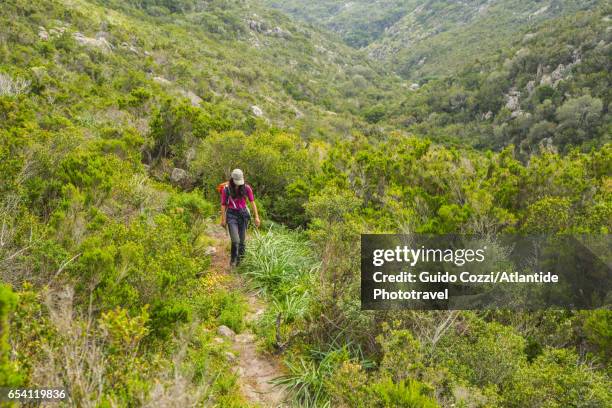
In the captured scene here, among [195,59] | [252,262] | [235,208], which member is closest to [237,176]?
[235,208]

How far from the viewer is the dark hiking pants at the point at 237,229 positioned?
20.8 ft

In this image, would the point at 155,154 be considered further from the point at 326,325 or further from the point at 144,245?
the point at 326,325

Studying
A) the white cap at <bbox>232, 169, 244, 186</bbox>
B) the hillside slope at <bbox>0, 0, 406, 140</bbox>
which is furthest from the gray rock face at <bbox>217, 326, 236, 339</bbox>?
the hillside slope at <bbox>0, 0, 406, 140</bbox>

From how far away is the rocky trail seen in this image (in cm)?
411

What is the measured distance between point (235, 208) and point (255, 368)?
2.52 m

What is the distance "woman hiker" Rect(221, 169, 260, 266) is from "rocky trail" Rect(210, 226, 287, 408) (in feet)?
3.30

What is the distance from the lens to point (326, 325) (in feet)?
15.6

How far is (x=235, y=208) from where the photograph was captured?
6297 mm

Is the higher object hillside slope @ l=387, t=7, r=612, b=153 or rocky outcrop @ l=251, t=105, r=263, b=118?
hillside slope @ l=387, t=7, r=612, b=153

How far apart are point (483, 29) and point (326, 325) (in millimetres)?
124673

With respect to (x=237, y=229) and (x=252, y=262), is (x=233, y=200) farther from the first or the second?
(x=252, y=262)

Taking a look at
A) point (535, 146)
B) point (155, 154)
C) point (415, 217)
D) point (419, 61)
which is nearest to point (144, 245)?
point (415, 217)

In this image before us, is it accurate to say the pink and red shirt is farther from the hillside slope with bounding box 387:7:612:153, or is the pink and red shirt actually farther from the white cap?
the hillside slope with bounding box 387:7:612:153

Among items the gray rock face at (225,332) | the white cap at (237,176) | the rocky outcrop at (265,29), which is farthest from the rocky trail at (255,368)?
the rocky outcrop at (265,29)
